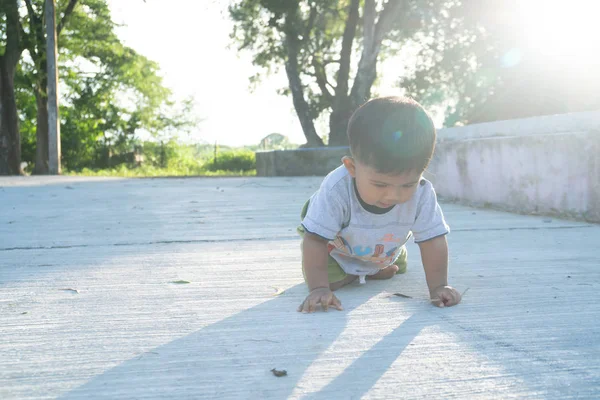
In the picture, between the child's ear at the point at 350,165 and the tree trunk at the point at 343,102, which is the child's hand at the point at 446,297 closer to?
the child's ear at the point at 350,165

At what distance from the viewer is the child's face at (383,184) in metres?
2.20

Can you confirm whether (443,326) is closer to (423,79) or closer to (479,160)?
(479,160)

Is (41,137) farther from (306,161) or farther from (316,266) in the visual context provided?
(316,266)

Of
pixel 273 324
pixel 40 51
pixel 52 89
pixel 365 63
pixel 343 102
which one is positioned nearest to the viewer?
pixel 273 324

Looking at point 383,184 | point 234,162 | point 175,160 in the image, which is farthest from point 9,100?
point 383,184

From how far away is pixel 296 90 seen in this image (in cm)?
1648

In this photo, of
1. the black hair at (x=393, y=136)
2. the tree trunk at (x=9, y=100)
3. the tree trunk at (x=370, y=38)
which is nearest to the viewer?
the black hair at (x=393, y=136)

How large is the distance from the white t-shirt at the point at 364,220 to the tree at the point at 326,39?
36.4 ft

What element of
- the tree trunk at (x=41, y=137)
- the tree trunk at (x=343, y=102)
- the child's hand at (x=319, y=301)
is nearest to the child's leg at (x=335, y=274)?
the child's hand at (x=319, y=301)

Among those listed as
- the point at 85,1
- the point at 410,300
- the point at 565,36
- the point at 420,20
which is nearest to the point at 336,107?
the point at 420,20

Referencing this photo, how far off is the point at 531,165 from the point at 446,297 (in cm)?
322

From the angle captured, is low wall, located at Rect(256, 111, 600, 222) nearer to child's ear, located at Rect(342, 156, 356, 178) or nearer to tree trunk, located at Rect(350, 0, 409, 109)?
child's ear, located at Rect(342, 156, 356, 178)

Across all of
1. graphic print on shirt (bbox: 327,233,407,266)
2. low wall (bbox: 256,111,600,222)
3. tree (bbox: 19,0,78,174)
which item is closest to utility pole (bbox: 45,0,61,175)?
tree (bbox: 19,0,78,174)

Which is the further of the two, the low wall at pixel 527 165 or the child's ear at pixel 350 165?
the low wall at pixel 527 165
